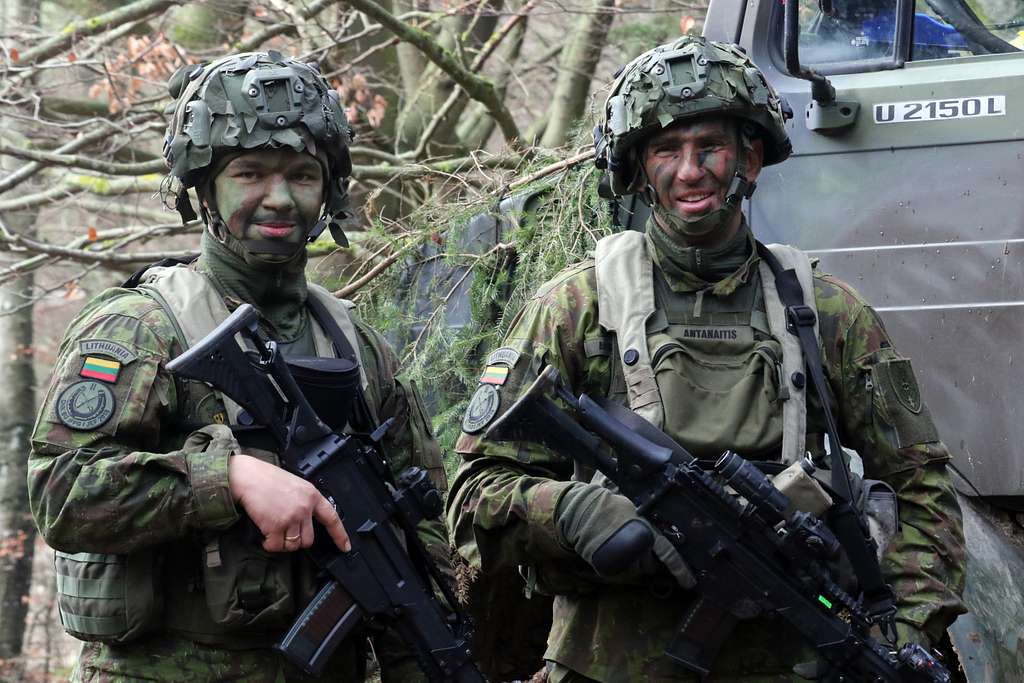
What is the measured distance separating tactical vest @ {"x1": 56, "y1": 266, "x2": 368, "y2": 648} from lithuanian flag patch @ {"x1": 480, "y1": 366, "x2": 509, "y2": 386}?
596 millimetres

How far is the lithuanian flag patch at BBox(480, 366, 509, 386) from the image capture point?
349cm

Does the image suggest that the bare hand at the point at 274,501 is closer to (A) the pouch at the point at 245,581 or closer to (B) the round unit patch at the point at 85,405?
(A) the pouch at the point at 245,581

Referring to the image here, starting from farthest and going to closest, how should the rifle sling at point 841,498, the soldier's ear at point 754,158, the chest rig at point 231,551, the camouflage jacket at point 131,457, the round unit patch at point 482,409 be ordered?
1. the soldier's ear at point 754,158
2. the round unit patch at point 482,409
3. the rifle sling at point 841,498
4. the chest rig at point 231,551
5. the camouflage jacket at point 131,457

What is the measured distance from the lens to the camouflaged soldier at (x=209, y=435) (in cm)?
303

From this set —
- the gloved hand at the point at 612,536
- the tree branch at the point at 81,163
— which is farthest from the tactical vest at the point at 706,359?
the tree branch at the point at 81,163

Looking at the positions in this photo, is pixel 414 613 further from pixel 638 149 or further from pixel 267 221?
pixel 638 149

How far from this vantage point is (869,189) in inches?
179

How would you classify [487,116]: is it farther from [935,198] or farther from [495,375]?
[495,375]

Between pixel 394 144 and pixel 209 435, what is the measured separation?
6.66 metres

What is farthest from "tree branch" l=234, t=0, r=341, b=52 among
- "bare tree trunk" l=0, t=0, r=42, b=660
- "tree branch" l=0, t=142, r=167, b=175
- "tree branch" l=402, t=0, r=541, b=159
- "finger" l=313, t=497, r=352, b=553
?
"finger" l=313, t=497, r=352, b=553

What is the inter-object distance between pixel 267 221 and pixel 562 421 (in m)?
0.86

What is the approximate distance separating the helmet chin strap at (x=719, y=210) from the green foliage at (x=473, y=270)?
1.41m

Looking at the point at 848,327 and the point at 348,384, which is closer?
the point at 348,384

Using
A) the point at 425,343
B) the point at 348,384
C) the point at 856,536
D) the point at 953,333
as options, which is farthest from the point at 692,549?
the point at 425,343
